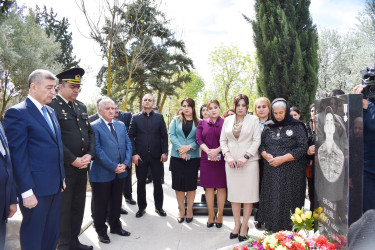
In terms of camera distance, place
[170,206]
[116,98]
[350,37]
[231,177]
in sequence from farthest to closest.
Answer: [350,37]
[116,98]
[170,206]
[231,177]

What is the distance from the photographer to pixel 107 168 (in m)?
3.81

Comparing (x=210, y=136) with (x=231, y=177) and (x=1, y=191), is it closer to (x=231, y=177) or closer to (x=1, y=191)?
(x=231, y=177)

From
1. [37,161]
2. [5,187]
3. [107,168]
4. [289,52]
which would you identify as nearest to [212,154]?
[107,168]

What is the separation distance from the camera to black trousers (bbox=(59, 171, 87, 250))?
3359 mm

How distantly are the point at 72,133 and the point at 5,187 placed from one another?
4.09ft

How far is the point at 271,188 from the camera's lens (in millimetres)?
3580

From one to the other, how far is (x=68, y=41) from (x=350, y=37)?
35.2 meters

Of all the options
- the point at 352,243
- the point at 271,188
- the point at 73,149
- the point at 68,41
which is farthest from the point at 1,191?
the point at 68,41

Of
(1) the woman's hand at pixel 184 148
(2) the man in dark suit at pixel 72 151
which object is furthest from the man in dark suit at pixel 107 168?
(1) the woman's hand at pixel 184 148

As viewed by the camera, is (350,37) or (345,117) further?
(350,37)

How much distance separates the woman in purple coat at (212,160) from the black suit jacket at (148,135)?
0.88m

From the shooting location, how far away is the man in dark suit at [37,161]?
8.16 ft

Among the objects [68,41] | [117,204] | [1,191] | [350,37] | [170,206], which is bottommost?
[170,206]

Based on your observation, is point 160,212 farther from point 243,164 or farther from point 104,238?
point 243,164
